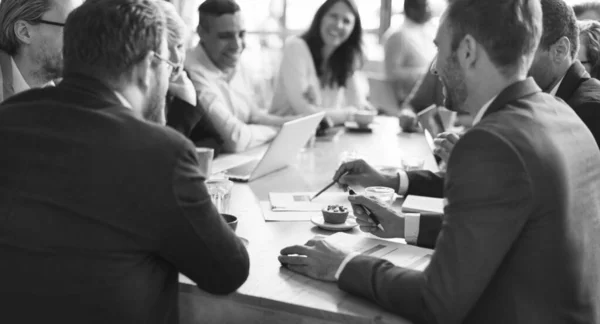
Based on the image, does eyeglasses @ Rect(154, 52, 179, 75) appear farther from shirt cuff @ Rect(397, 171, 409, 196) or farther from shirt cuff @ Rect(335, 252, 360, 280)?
shirt cuff @ Rect(397, 171, 409, 196)

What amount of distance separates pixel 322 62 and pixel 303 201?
7.55 ft

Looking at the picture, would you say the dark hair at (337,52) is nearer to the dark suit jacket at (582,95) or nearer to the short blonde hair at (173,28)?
the dark suit jacket at (582,95)

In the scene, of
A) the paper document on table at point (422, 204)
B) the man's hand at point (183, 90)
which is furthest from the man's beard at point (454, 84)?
the man's hand at point (183, 90)

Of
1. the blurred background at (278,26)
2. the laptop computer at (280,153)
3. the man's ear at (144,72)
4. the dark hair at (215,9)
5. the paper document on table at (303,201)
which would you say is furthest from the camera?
the blurred background at (278,26)

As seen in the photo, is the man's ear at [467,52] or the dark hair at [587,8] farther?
the dark hair at [587,8]

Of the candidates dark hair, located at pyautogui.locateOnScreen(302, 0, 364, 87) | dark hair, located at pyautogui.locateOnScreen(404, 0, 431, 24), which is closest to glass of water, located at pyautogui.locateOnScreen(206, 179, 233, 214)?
dark hair, located at pyautogui.locateOnScreen(302, 0, 364, 87)

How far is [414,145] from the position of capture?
11.0 feet

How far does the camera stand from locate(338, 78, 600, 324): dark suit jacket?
3.99ft

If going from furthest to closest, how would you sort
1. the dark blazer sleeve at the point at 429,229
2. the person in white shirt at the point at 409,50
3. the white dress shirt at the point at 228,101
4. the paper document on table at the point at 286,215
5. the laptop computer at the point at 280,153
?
the person in white shirt at the point at 409,50 < the white dress shirt at the point at 228,101 < the laptop computer at the point at 280,153 < the paper document on table at the point at 286,215 < the dark blazer sleeve at the point at 429,229

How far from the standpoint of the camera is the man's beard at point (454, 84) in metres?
1.45

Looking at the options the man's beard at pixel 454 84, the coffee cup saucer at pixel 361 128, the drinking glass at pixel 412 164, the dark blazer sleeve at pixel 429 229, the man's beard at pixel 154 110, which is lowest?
the coffee cup saucer at pixel 361 128

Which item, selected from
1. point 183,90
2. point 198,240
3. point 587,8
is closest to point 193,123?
point 183,90

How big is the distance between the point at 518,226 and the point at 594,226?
1.02 ft

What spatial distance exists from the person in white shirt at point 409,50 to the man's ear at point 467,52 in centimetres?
420
